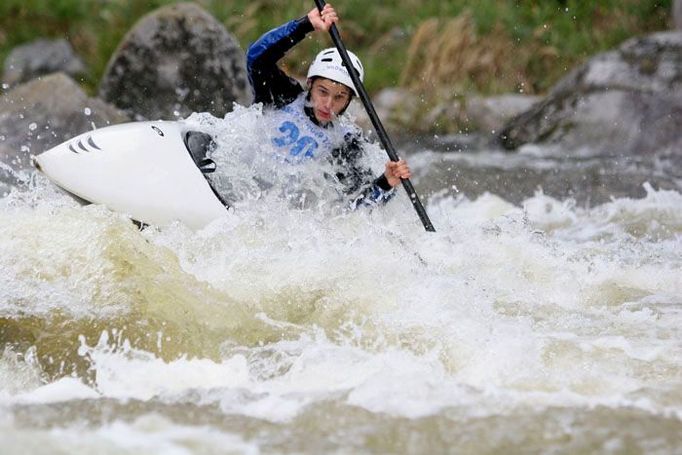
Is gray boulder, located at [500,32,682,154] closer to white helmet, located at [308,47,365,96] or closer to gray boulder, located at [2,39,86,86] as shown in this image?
white helmet, located at [308,47,365,96]

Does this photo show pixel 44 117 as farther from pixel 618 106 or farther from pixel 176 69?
pixel 618 106

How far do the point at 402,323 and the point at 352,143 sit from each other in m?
1.60

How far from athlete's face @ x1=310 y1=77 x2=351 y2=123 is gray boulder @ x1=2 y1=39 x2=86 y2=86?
23.5ft

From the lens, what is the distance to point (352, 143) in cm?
573

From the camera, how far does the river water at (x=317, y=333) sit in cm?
336

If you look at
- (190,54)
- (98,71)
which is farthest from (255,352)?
(98,71)

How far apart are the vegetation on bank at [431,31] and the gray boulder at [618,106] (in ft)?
5.04

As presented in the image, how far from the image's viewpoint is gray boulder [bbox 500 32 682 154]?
956cm

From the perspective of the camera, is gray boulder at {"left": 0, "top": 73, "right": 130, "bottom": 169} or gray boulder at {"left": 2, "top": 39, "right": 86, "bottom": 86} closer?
gray boulder at {"left": 0, "top": 73, "right": 130, "bottom": 169}

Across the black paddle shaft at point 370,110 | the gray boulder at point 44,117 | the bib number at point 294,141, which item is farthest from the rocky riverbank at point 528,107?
the black paddle shaft at point 370,110

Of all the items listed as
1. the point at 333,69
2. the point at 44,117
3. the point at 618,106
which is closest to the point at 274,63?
the point at 333,69

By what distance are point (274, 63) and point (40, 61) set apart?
766 cm

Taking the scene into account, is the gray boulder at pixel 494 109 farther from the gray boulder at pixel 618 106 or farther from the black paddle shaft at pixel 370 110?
the black paddle shaft at pixel 370 110

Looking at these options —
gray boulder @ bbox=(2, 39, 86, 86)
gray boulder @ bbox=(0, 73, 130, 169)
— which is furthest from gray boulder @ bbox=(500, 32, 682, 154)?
gray boulder @ bbox=(2, 39, 86, 86)
